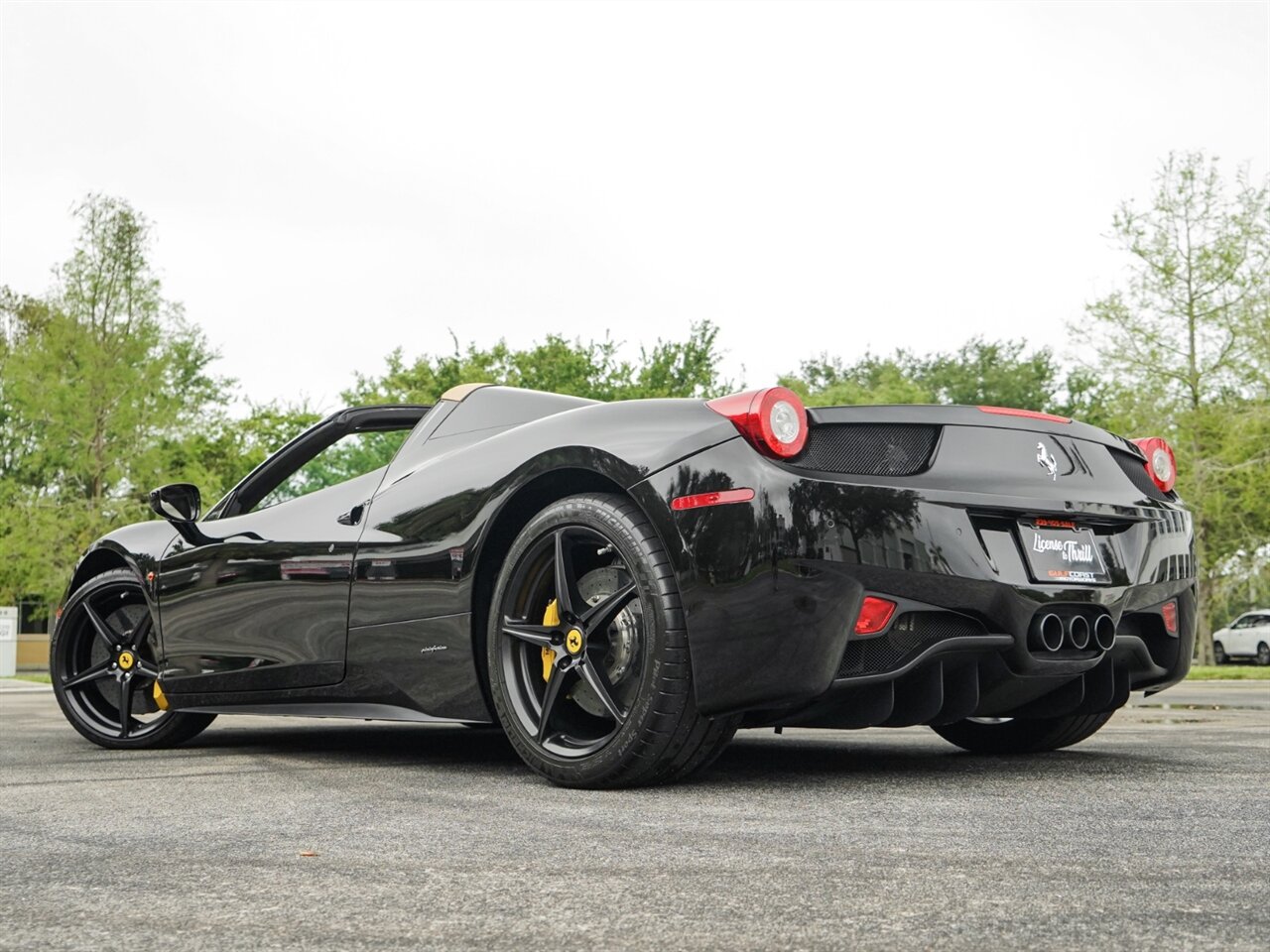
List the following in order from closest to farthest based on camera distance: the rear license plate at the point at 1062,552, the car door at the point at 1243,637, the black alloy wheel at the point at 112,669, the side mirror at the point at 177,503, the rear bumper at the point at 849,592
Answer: the rear bumper at the point at 849,592 → the rear license plate at the point at 1062,552 → the side mirror at the point at 177,503 → the black alloy wheel at the point at 112,669 → the car door at the point at 1243,637

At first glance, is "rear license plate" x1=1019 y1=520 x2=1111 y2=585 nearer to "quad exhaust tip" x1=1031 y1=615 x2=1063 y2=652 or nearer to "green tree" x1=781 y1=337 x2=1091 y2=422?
"quad exhaust tip" x1=1031 y1=615 x2=1063 y2=652

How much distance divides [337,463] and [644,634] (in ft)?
6.80

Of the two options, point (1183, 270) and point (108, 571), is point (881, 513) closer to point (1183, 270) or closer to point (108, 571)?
point (108, 571)

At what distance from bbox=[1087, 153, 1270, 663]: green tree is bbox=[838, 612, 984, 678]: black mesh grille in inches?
919

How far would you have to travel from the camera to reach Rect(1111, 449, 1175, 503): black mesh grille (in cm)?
432

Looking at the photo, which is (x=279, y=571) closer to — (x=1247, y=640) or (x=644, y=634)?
(x=644, y=634)

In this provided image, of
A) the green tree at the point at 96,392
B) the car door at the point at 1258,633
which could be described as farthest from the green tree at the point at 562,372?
the car door at the point at 1258,633

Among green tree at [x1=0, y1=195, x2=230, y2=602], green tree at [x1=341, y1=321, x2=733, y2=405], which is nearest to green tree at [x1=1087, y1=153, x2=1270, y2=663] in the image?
green tree at [x1=341, y1=321, x2=733, y2=405]

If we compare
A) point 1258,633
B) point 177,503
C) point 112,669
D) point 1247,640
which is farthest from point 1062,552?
point 1247,640

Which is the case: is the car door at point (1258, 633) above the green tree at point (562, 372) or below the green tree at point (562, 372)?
below

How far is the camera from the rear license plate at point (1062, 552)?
3750 mm

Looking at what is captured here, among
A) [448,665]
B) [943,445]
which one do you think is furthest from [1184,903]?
[448,665]

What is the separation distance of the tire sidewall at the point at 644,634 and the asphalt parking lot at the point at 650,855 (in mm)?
95

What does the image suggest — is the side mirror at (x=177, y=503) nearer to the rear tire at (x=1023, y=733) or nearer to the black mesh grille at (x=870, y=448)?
the black mesh grille at (x=870, y=448)
